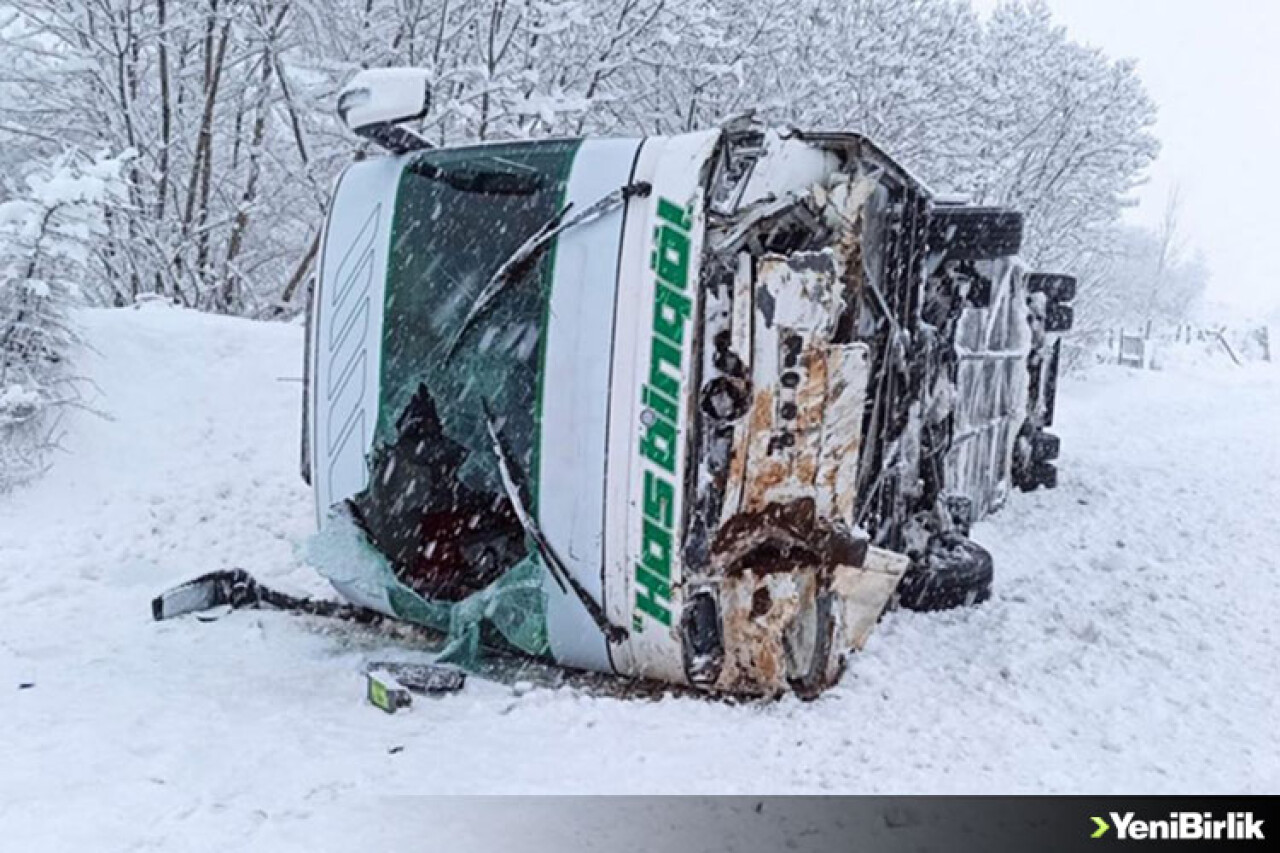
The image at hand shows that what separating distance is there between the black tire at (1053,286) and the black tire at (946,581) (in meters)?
3.91

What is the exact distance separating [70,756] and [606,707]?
4.60 feet

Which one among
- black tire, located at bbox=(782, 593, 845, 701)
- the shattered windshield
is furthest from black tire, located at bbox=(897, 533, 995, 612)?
the shattered windshield

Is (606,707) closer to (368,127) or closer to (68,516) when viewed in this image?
(368,127)

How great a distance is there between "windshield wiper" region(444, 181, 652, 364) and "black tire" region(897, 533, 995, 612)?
2.26 metres

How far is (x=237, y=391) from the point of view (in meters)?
6.54

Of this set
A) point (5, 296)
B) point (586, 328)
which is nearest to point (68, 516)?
point (5, 296)

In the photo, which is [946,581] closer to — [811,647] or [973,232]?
[811,647]

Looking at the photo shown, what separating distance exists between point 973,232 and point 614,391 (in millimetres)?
2723

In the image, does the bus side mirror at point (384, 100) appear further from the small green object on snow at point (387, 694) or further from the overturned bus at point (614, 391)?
the small green object on snow at point (387, 694)

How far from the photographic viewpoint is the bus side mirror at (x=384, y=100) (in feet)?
11.7

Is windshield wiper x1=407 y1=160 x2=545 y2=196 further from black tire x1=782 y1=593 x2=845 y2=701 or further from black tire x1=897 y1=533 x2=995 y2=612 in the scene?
black tire x1=897 y1=533 x2=995 y2=612

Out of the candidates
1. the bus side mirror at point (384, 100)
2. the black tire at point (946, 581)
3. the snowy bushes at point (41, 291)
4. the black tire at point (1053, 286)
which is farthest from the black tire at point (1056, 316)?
the snowy bushes at point (41, 291)

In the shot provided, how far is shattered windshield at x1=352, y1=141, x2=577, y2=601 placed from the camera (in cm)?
344

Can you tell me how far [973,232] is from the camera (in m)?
5.09
